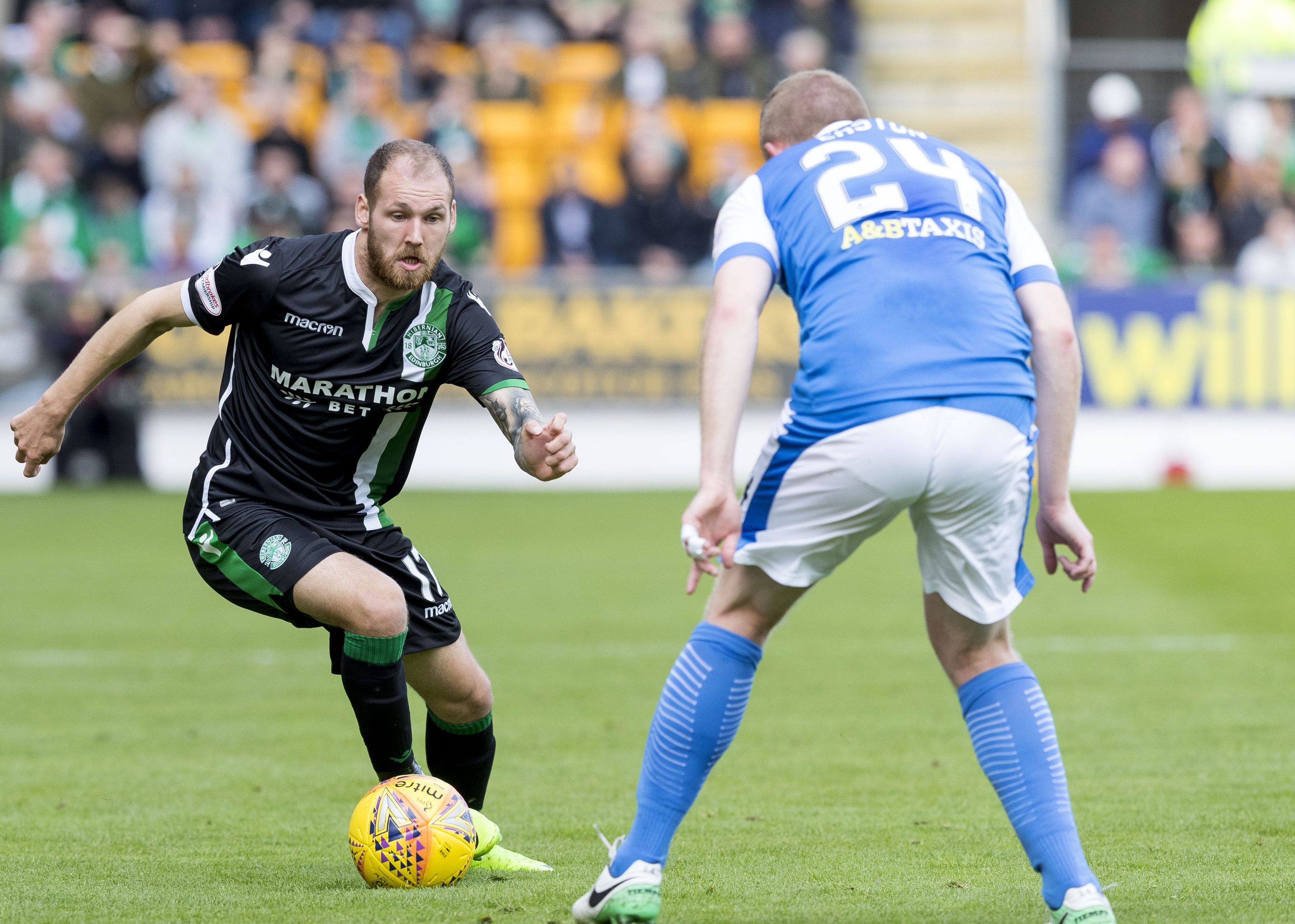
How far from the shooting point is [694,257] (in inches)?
715

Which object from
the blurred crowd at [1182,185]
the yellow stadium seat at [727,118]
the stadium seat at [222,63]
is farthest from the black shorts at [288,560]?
the stadium seat at [222,63]

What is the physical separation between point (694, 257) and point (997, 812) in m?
13.0

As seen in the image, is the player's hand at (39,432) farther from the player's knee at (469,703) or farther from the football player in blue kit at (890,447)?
the football player in blue kit at (890,447)

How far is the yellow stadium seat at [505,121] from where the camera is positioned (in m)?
19.4

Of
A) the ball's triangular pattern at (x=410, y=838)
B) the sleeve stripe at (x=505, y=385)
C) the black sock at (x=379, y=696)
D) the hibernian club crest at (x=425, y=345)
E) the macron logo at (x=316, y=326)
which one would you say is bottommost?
the ball's triangular pattern at (x=410, y=838)

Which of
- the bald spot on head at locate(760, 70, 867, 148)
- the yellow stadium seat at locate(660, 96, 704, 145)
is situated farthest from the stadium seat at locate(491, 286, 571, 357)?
the bald spot on head at locate(760, 70, 867, 148)

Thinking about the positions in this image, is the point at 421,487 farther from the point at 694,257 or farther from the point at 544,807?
the point at 544,807

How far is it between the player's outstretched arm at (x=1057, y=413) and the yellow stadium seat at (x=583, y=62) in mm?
16678

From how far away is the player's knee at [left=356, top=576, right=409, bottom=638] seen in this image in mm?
4531

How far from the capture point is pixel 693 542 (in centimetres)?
366

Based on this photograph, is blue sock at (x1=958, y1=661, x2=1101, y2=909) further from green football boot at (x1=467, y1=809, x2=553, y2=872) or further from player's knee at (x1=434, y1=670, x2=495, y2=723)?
player's knee at (x1=434, y1=670, x2=495, y2=723)

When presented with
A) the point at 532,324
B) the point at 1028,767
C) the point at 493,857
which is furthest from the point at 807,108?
the point at 532,324

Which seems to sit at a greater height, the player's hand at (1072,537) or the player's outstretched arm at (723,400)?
the player's outstretched arm at (723,400)

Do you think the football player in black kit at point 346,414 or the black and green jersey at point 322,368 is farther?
the black and green jersey at point 322,368
